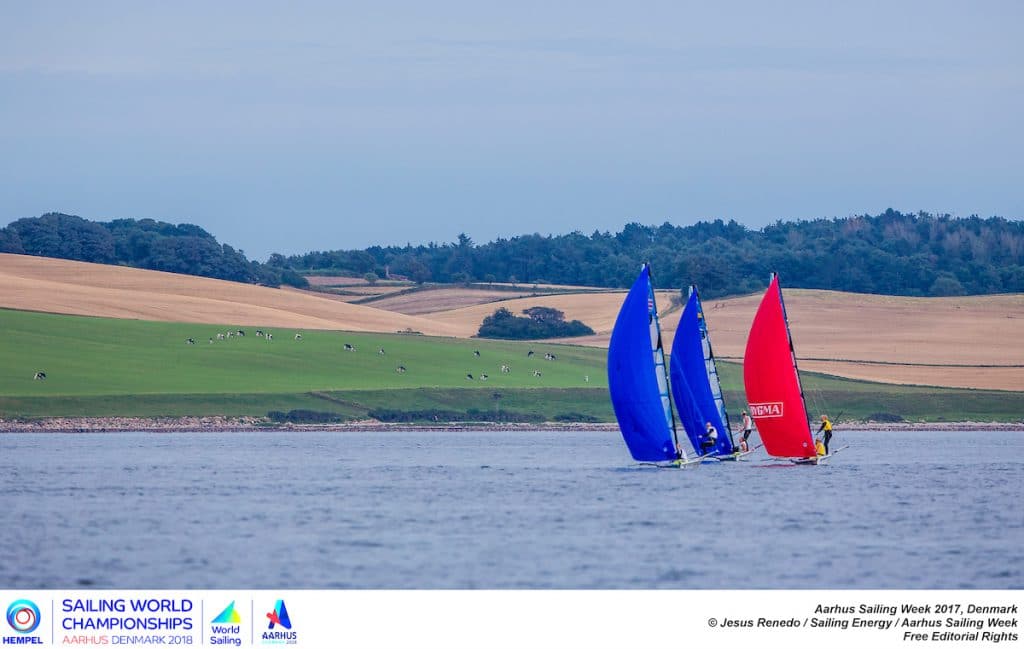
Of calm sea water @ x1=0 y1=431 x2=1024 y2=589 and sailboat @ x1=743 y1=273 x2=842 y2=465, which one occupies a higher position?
sailboat @ x1=743 y1=273 x2=842 y2=465

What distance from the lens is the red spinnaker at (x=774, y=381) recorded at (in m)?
54.4

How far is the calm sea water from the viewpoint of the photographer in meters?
29.9

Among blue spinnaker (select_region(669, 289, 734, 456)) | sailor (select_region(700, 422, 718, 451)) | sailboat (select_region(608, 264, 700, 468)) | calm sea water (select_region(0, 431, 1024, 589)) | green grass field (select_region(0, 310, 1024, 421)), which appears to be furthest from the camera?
green grass field (select_region(0, 310, 1024, 421))

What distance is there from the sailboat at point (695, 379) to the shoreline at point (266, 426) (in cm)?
3879

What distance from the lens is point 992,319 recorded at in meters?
138

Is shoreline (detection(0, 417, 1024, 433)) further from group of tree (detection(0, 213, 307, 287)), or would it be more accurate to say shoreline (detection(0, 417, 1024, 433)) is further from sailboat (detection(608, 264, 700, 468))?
group of tree (detection(0, 213, 307, 287))

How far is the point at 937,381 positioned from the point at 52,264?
84.1m

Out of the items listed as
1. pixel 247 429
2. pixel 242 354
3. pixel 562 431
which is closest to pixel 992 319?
pixel 562 431

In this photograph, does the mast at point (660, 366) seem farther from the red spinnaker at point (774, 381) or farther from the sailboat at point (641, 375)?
the red spinnaker at point (774, 381)

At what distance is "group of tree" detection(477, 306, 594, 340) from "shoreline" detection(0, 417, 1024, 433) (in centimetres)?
3853
